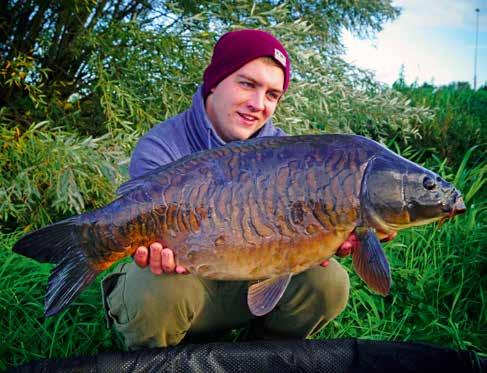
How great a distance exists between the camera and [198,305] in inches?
68.7

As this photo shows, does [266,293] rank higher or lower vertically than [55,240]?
lower

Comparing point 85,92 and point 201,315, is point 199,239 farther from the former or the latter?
point 85,92

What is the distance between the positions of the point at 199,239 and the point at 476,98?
622 cm

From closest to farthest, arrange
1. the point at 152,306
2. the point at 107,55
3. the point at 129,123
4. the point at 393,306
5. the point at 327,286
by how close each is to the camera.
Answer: the point at 152,306 → the point at 327,286 → the point at 393,306 → the point at 129,123 → the point at 107,55

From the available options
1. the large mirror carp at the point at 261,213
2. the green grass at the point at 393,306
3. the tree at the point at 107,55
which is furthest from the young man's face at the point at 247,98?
the tree at the point at 107,55

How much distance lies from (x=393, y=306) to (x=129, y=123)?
61.2 inches

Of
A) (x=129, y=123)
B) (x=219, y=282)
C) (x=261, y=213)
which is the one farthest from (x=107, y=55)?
(x=261, y=213)

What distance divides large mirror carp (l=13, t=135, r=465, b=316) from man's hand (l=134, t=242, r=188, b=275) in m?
0.02

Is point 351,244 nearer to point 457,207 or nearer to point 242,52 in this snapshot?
point 457,207

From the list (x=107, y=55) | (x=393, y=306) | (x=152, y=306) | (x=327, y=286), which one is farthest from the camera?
(x=107, y=55)

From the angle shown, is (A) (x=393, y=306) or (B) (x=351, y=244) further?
(A) (x=393, y=306)

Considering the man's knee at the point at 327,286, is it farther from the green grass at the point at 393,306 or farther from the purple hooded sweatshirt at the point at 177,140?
the purple hooded sweatshirt at the point at 177,140

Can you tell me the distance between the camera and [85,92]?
3373 millimetres

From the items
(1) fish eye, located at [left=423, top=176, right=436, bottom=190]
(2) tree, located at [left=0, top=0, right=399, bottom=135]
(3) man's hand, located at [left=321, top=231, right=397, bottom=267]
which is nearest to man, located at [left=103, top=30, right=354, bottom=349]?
(3) man's hand, located at [left=321, top=231, right=397, bottom=267]
